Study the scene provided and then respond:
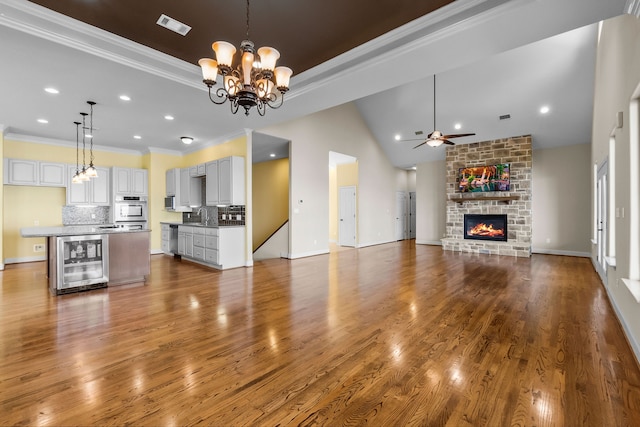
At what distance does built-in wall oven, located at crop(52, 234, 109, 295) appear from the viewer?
4441 millimetres

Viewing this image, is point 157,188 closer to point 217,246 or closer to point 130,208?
point 130,208

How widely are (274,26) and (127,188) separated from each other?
7034 mm

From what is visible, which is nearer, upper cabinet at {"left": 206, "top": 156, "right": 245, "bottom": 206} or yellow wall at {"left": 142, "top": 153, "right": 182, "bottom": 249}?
upper cabinet at {"left": 206, "top": 156, "right": 245, "bottom": 206}

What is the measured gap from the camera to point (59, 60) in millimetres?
3387

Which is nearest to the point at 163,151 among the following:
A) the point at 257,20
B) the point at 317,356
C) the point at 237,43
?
the point at 237,43

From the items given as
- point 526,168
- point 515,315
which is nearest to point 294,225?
point 515,315

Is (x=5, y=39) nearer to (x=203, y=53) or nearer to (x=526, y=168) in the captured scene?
(x=203, y=53)

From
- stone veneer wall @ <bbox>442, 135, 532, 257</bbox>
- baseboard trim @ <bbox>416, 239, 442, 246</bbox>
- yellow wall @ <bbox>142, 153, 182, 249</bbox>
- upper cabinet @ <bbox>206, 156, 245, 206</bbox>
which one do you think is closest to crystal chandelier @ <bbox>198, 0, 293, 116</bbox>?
upper cabinet @ <bbox>206, 156, 245, 206</bbox>

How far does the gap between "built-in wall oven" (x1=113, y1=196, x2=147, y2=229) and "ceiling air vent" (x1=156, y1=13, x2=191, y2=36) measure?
6.47m

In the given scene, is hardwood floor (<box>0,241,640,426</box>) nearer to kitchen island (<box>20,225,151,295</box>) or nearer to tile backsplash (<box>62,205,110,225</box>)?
kitchen island (<box>20,225,151,295</box>)

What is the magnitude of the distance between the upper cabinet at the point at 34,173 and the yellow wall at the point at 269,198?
189 inches

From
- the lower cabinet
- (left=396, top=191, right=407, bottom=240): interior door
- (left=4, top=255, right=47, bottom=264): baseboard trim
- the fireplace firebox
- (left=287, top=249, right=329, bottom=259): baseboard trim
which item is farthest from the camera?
(left=396, top=191, right=407, bottom=240): interior door

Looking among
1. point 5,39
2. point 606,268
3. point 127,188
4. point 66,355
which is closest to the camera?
point 66,355

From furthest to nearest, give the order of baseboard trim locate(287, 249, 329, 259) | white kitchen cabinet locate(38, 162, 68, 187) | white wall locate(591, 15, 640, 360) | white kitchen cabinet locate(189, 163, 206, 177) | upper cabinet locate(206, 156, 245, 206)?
baseboard trim locate(287, 249, 329, 259), white kitchen cabinet locate(189, 163, 206, 177), white kitchen cabinet locate(38, 162, 68, 187), upper cabinet locate(206, 156, 245, 206), white wall locate(591, 15, 640, 360)
